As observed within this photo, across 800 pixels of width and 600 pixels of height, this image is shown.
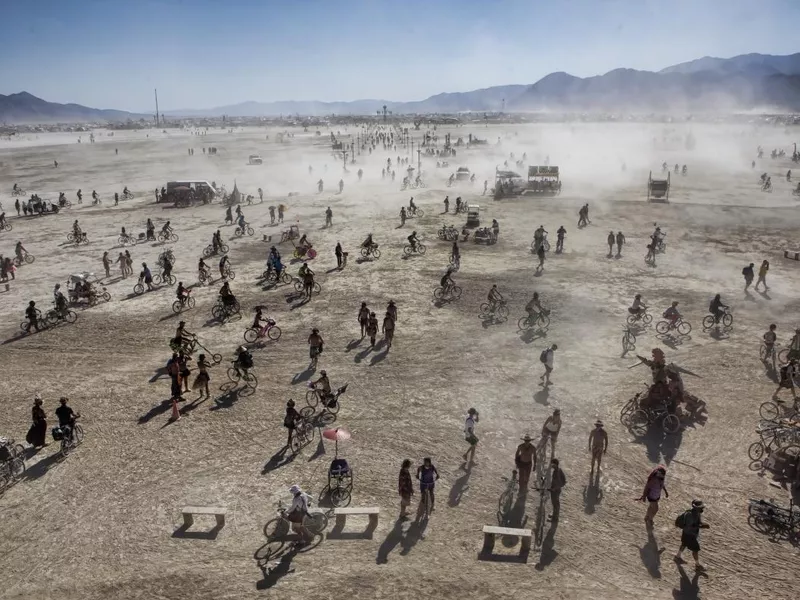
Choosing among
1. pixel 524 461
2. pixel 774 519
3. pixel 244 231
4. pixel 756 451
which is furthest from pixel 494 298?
pixel 244 231

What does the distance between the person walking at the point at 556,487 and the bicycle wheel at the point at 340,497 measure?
4.17 m

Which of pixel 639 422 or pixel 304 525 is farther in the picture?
pixel 639 422

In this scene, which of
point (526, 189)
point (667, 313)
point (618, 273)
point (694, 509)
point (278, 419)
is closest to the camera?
point (694, 509)

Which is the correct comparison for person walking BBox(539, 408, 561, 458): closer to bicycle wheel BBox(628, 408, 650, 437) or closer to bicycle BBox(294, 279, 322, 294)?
bicycle wheel BBox(628, 408, 650, 437)

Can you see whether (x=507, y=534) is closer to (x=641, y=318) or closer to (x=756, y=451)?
(x=756, y=451)

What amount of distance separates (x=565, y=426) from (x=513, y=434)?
1448 millimetres

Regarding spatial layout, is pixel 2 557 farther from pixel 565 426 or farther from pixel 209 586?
pixel 565 426

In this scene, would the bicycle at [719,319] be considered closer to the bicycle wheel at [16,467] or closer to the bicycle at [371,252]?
the bicycle at [371,252]

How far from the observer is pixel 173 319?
914 inches

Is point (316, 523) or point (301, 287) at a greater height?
point (301, 287)

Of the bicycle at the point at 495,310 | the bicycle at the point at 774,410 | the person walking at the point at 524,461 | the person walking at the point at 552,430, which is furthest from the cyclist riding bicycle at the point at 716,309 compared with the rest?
the person walking at the point at 524,461

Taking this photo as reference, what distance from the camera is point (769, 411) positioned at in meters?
15.3

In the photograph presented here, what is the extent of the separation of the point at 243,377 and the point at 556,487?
9841mm

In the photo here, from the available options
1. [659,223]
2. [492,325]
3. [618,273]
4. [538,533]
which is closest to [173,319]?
[492,325]
